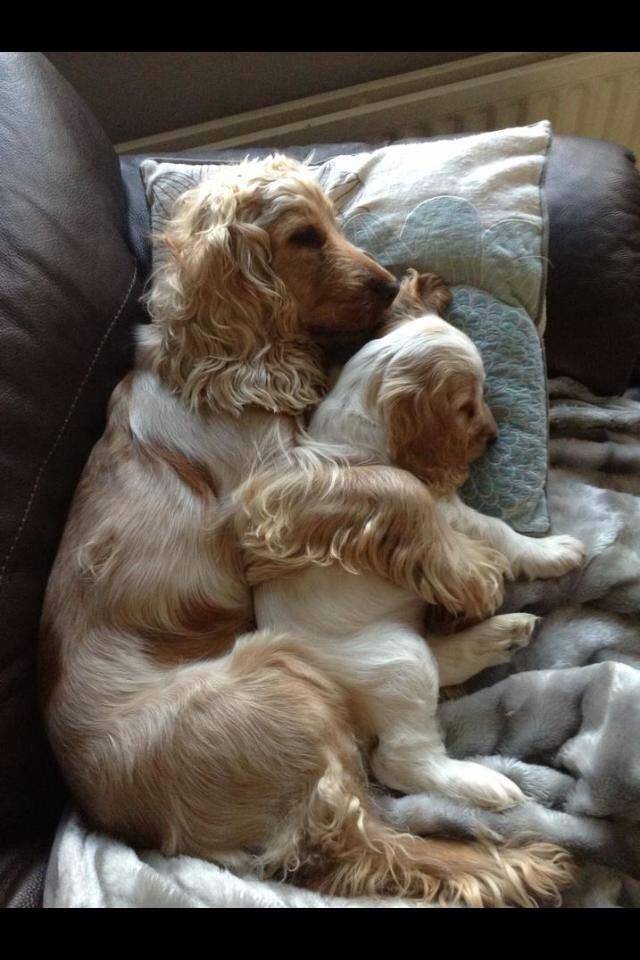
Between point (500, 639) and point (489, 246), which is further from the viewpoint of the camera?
point (489, 246)

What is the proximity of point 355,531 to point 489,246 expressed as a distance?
699 millimetres

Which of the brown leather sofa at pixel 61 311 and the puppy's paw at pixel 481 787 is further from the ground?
the brown leather sofa at pixel 61 311

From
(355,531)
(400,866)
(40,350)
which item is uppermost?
→ (40,350)

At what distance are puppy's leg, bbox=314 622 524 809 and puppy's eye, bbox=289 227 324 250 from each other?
2.55 ft

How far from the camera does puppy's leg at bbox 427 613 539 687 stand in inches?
60.6

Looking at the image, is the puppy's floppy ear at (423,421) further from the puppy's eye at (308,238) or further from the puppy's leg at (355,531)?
the puppy's eye at (308,238)

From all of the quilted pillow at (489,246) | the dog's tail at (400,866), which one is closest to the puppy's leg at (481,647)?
the quilted pillow at (489,246)

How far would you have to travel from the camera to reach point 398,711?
1416 millimetres

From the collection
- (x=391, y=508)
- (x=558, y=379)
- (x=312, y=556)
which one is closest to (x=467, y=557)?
(x=391, y=508)

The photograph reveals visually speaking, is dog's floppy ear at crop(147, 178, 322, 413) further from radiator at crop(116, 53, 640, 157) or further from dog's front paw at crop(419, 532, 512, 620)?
radiator at crop(116, 53, 640, 157)

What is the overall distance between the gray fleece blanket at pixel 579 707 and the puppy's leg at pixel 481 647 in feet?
0.12

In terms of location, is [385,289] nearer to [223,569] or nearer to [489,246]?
[489,246]

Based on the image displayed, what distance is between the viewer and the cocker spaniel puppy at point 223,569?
1.29 m

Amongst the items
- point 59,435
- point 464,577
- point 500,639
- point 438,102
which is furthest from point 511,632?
point 438,102
